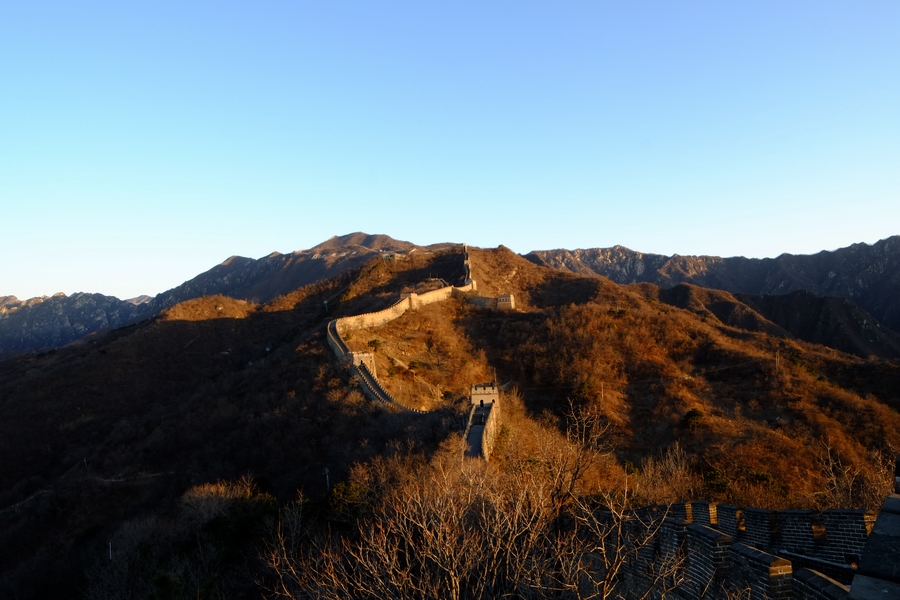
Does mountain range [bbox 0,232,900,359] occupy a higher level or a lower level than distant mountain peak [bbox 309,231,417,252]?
lower

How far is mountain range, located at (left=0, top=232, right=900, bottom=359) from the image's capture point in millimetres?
106312

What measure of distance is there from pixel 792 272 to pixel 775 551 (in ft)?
580

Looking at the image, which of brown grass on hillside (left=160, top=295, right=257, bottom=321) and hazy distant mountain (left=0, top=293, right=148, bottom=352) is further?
hazy distant mountain (left=0, top=293, right=148, bottom=352)

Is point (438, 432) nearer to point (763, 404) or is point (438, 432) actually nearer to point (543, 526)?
point (543, 526)

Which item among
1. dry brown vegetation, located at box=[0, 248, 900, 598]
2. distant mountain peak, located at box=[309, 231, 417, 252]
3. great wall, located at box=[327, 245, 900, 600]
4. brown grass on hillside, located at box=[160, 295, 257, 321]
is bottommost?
dry brown vegetation, located at box=[0, 248, 900, 598]

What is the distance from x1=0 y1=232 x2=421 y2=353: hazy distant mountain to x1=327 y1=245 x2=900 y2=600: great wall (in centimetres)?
13627

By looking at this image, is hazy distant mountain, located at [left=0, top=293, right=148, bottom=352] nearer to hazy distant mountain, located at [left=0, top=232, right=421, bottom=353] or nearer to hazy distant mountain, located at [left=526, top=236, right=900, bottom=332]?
hazy distant mountain, located at [left=0, top=232, right=421, bottom=353]

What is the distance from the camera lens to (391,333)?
4494 centimetres

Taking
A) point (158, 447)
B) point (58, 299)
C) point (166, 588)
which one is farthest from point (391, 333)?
point (58, 299)

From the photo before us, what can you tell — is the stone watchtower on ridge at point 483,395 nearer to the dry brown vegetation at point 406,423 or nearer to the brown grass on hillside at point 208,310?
the dry brown vegetation at point 406,423

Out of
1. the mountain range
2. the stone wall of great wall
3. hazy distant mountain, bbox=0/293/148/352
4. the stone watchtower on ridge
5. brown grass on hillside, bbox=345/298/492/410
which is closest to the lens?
the stone watchtower on ridge

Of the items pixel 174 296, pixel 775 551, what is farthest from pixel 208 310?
pixel 174 296

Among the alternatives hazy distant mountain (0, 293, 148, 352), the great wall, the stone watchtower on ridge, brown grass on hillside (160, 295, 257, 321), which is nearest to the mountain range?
hazy distant mountain (0, 293, 148, 352)

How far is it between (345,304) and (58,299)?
16369cm
